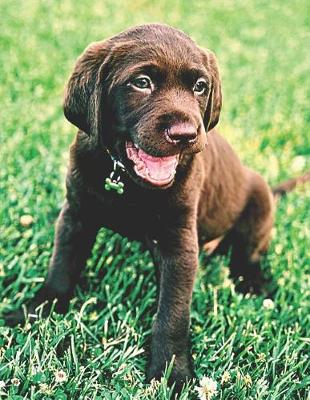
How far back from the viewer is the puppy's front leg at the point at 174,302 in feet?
10.1

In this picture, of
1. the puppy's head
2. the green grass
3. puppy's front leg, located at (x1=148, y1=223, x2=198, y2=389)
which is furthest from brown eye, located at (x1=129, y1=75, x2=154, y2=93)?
the green grass

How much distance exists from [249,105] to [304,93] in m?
0.83

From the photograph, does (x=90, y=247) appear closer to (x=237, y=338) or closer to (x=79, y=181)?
(x=79, y=181)

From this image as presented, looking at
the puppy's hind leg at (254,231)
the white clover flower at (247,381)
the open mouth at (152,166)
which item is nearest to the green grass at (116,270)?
the white clover flower at (247,381)

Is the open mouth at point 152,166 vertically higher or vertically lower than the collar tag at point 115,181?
higher

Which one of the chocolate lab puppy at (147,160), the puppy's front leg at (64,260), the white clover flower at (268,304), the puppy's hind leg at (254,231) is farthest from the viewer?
the puppy's hind leg at (254,231)

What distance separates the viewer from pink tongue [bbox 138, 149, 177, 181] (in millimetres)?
2857

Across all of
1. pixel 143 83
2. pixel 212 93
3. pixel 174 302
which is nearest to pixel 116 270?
pixel 174 302

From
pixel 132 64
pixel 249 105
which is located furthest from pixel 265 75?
pixel 132 64

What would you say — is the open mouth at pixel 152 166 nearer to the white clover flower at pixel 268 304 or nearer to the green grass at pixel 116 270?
the green grass at pixel 116 270

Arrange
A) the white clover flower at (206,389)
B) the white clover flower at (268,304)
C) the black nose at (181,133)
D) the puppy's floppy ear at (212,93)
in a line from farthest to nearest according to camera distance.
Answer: the white clover flower at (268,304), the puppy's floppy ear at (212,93), the white clover flower at (206,389), the black nose at (181,133)

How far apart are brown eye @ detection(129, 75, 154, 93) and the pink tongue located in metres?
0.27

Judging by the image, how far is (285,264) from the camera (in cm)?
410

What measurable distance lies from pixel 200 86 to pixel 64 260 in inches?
44.1
